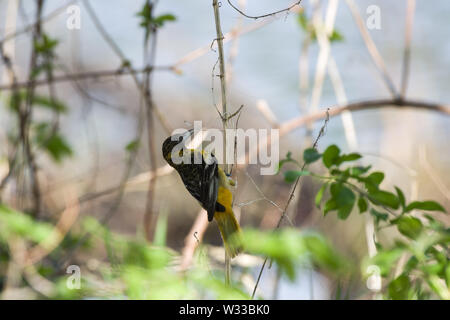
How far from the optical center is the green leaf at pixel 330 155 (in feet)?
6.57

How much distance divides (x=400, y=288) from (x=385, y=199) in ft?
1.18

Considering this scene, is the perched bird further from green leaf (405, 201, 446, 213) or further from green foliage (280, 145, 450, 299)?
green leaf (405, 201, 446, 213)

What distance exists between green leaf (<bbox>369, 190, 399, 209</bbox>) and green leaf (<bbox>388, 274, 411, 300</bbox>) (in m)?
0.28

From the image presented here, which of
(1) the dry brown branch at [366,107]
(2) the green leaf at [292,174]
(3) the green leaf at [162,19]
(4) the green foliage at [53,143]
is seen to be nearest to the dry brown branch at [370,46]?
(1) the dry brown branch at [366,107]

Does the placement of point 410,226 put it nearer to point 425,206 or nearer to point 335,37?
point 425,206

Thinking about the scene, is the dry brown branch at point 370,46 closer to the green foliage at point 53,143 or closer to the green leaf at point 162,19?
the green leaf at point 162,19

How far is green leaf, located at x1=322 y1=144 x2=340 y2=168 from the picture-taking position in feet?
6.57

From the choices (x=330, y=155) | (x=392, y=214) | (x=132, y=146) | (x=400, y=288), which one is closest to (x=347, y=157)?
(x=330, y=155)

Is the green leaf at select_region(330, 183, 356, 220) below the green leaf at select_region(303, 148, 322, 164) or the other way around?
below

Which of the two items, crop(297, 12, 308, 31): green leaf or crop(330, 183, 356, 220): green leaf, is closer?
crop(330, 183, 356, 220): green leaf

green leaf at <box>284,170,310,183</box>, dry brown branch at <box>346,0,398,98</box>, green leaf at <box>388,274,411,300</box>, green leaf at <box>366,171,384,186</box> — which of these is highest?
dry brown branch at <box>346,0,398,98</box>

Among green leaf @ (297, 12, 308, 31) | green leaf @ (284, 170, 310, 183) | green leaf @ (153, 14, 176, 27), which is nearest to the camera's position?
green leaf @ (284, 170, 310, 183)

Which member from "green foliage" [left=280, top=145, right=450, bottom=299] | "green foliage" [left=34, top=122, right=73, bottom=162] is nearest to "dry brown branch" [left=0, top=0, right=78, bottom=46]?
"green foliage" [left=34, top=122, right=73, bottom=162]
